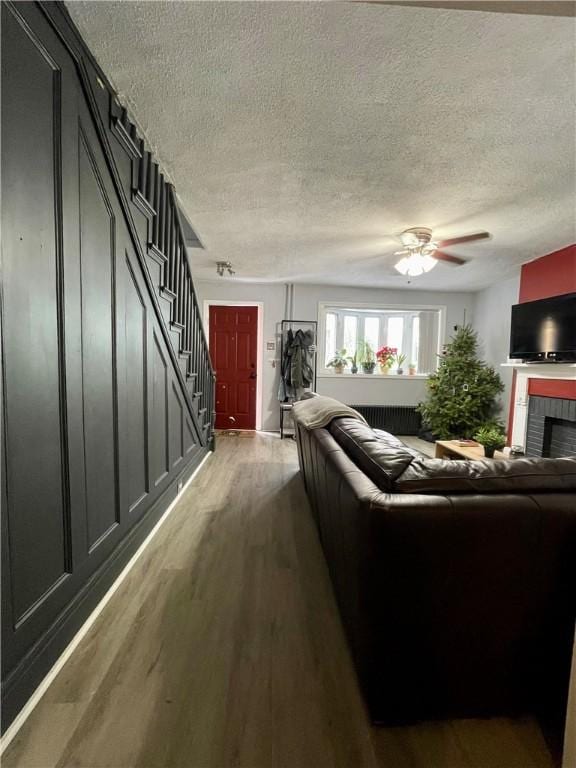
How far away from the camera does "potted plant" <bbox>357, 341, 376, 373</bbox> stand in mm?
5477

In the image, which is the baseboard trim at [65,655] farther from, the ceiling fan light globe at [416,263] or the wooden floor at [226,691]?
the ceiling fan light globe at [416,263]

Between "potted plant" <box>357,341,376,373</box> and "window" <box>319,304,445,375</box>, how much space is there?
8 centimetres

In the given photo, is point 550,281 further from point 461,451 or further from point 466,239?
point 461,451

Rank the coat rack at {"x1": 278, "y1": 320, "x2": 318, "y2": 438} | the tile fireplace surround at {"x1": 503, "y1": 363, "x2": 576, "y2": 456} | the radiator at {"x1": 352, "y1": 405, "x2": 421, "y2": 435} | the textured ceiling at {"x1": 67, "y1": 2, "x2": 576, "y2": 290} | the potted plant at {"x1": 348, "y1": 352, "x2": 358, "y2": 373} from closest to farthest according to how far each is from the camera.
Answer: the textured ceiling at {"x1": 67, "y1": 2, "x2": 576, "y2": 290}
the tile fireplace surround at {"x1": 503, "y1": 363, "x2": 576, "y2": 456}
the coat rack at {"x1": 278, "y1": 320, "x2": 318, "y2": 438}
the radiator at {"x1": 352, "y1": 405, "x2": 421, "y2": 435}
the potted plant at {"x1": 348, "y1": 352, "x2": 358, "y2": 373}

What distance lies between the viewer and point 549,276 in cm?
361

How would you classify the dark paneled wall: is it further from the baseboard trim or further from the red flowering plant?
the red flowering plant

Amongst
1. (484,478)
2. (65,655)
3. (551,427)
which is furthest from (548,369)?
(65,655)

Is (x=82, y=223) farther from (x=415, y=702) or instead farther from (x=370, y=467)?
(x=415, y=702)

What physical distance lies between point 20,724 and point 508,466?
5.70ft

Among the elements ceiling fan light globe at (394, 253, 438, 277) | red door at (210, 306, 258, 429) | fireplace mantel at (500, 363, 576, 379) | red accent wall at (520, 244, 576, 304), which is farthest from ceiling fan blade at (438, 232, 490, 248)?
red door at (210, 306, 258, 429)

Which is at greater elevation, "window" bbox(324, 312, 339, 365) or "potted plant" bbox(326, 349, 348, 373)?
"window" bbox(324, 312, 339, 365)

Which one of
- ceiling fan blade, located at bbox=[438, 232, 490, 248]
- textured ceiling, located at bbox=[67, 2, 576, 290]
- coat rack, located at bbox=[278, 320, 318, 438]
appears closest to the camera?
textured ceiling, located at bbox=[67, 2, 576, 290]

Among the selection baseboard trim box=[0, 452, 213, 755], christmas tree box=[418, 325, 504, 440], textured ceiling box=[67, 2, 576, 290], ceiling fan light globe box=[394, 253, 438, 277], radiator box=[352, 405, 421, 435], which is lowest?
baseboard trim box=[0, 452, 213, 755]

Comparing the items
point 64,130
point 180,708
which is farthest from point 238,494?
point 64,130
